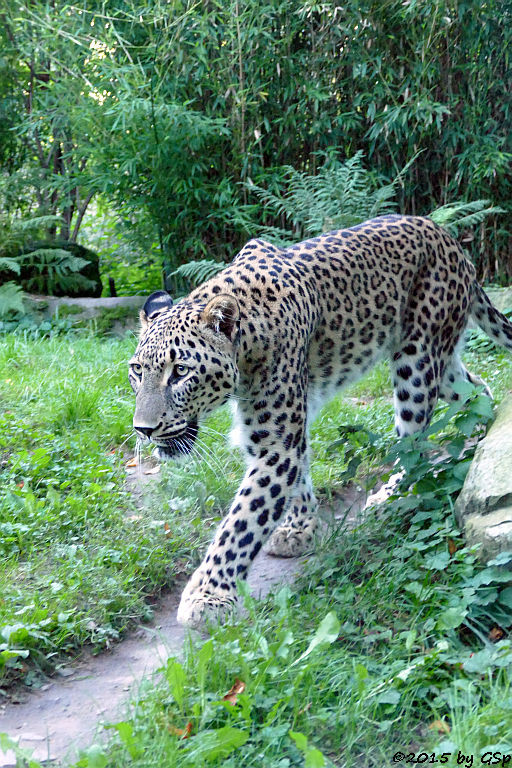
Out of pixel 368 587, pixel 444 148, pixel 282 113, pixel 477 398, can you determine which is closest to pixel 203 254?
pixel 282 113

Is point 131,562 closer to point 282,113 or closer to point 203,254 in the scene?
point 203,254

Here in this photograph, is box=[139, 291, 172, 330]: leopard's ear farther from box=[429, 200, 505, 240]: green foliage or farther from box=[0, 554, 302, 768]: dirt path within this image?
box=[429, 200, 505, 240]: green foliage

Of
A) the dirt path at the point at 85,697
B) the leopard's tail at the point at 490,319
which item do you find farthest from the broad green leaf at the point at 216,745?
the leopard's tail at the point at 490,319

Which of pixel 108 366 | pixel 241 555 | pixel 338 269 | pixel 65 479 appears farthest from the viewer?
pixel 108 366

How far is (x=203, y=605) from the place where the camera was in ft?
14.5

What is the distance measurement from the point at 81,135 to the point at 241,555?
25.8ft

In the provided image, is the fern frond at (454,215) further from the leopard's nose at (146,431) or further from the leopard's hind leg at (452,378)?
the leopard's nose at (146,431)

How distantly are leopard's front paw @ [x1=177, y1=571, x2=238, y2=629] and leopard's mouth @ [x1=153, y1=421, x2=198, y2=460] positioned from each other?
67 cm

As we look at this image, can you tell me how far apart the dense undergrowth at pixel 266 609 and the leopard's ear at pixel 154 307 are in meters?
0.87

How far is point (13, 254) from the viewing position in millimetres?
11219

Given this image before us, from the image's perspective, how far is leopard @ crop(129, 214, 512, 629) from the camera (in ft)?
14.9

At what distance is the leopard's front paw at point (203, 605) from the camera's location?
4.39 m

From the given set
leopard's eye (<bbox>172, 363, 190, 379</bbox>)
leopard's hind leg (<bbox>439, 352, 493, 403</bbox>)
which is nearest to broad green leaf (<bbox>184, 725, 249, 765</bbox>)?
leopard's eye (<bbox>172, 363, 190, 379</bbox>)

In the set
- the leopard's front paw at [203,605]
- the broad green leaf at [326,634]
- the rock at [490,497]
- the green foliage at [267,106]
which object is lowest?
the leopard's front paw at [203,605]
